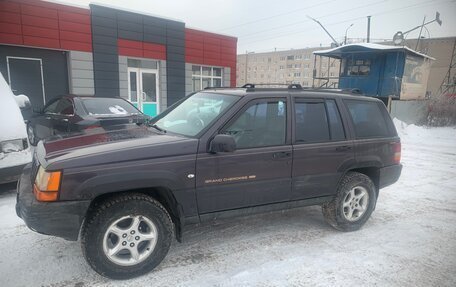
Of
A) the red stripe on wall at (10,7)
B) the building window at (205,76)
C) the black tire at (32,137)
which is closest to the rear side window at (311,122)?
the black tire at (32,137)

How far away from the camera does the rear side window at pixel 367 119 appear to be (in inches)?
168

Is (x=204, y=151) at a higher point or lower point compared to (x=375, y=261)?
higher

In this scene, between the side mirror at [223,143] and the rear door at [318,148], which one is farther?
the rear door at [318,148]

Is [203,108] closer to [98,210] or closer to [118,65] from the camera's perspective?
[98,210]

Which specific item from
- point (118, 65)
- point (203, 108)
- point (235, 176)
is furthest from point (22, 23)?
point (235, 176)

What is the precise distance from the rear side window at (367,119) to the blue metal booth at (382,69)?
1287 centimetres

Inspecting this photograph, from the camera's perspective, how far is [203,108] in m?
3.82

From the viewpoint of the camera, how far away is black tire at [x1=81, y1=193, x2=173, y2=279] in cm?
286

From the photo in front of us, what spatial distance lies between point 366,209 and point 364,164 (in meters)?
0.64

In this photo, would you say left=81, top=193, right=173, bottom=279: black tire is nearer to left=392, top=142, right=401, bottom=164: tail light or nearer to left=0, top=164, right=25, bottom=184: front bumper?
left=0, top=164, right=25, bottom=184: front bumper

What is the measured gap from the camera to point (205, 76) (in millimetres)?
17766

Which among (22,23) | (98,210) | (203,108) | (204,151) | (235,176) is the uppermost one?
(22,23)

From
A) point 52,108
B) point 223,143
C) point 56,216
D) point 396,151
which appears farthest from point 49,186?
point 52,108

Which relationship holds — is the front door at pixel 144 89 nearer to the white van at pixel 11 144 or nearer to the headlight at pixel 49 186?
the white van at pixel 11 144
